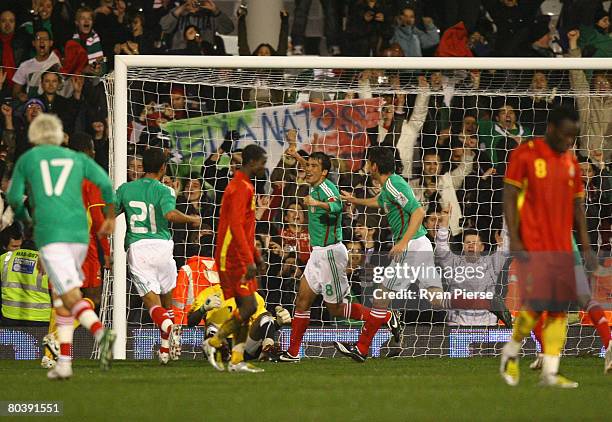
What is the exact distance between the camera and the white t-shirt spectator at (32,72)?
15.0 m

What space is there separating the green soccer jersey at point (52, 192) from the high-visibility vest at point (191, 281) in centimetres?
456

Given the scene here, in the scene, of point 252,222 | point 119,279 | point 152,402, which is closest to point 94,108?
point 119,279

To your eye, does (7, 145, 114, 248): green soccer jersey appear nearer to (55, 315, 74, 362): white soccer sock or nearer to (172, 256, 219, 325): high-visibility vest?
(55, 315, 74, 362): white soccer sock

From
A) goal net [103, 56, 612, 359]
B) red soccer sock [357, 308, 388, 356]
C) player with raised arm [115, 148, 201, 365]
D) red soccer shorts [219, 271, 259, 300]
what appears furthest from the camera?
goal net [103, 56, 612, 359]

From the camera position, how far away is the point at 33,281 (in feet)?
43.4

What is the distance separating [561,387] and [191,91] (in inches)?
336

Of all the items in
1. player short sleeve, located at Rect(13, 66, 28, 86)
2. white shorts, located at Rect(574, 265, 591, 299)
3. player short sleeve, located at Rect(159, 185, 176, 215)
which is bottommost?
white shorts, located at Rect(574, 265, 591, 299)

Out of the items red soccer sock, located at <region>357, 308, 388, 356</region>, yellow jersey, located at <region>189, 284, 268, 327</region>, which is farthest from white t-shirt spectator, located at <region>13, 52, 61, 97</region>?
red soccer sock, located at <region>357, 308, 388, 356</region>

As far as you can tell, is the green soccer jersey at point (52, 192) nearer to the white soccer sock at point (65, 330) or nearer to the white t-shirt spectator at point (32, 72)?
the white soccer sock at point (65, 330)

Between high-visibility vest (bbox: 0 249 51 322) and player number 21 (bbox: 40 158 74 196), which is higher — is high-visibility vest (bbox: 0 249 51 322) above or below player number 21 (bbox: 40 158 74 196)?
below

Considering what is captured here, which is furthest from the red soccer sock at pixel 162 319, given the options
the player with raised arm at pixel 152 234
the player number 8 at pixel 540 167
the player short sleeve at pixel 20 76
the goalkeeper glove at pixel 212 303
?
the player short sleeve at pixel 20 76

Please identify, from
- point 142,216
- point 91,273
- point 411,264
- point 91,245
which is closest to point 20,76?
point 91,245

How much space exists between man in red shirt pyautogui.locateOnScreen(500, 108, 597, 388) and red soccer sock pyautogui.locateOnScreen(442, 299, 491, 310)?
4.82 meters

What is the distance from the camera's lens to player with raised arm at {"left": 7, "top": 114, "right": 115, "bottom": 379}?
8516mm
